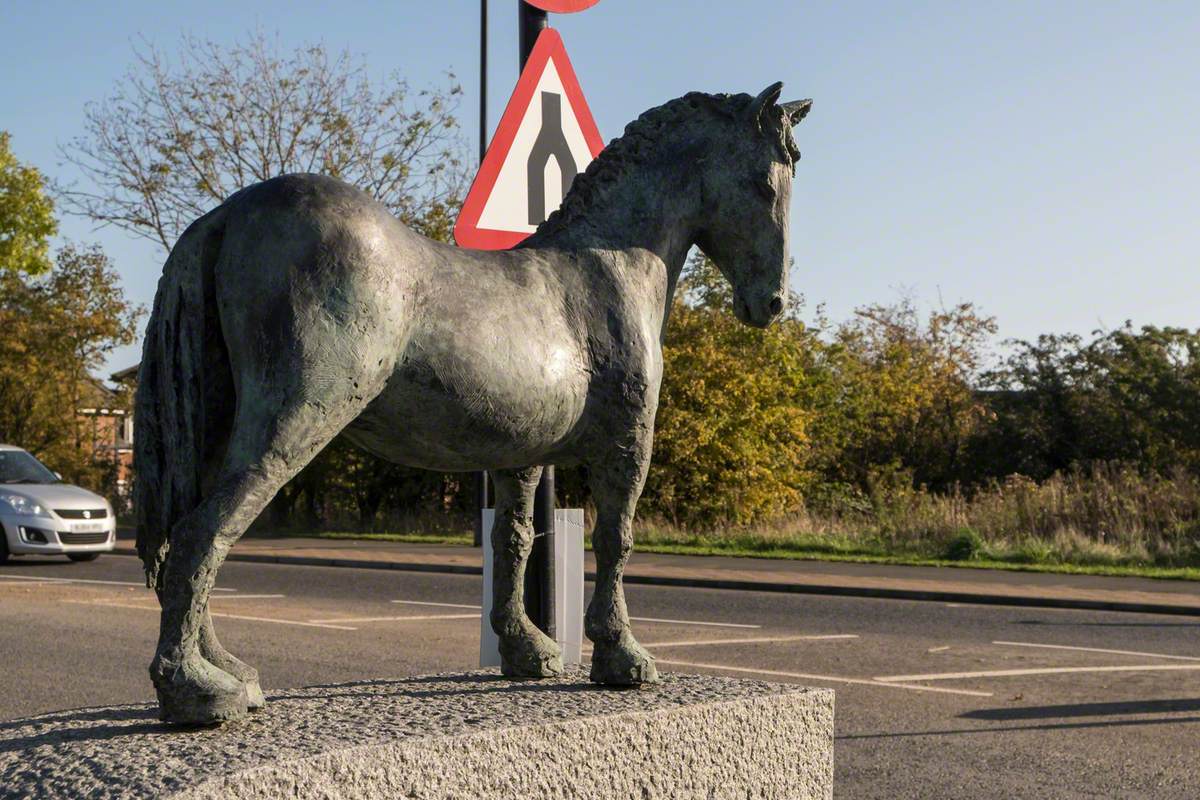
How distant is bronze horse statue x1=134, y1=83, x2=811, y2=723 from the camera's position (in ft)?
9.20

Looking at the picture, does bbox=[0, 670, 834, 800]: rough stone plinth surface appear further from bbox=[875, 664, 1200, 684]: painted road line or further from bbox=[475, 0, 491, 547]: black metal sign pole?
bbox=[475, 0, 491, 547]: black metal sign pole

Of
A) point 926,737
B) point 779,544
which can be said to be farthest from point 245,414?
point 779,544

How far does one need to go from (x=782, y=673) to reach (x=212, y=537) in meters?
6.68

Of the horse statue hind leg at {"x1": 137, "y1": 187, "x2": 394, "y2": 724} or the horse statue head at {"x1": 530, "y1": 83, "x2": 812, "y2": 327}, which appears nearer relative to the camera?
the horse statue hind leg at {"x1": 137, "y1": 187, "x2": 394, "y2": 724}

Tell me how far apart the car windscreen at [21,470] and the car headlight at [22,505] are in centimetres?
58

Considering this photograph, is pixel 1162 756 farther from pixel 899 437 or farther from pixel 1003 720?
pixel 899 437

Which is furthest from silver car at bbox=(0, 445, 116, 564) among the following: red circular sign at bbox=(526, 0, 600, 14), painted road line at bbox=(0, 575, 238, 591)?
red circular sign at bbox=(526, 0, 600, 14)

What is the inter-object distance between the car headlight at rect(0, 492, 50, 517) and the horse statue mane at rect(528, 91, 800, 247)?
1577cm

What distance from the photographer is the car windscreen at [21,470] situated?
1831 centimetres

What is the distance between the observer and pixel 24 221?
1194 inches

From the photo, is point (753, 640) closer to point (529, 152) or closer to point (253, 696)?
point (529, 152)

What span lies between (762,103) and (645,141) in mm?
316

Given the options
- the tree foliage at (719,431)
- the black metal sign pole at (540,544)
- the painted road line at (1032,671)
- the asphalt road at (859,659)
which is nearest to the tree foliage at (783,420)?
the tree foliage at (719,431)

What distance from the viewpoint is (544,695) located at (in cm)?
341
